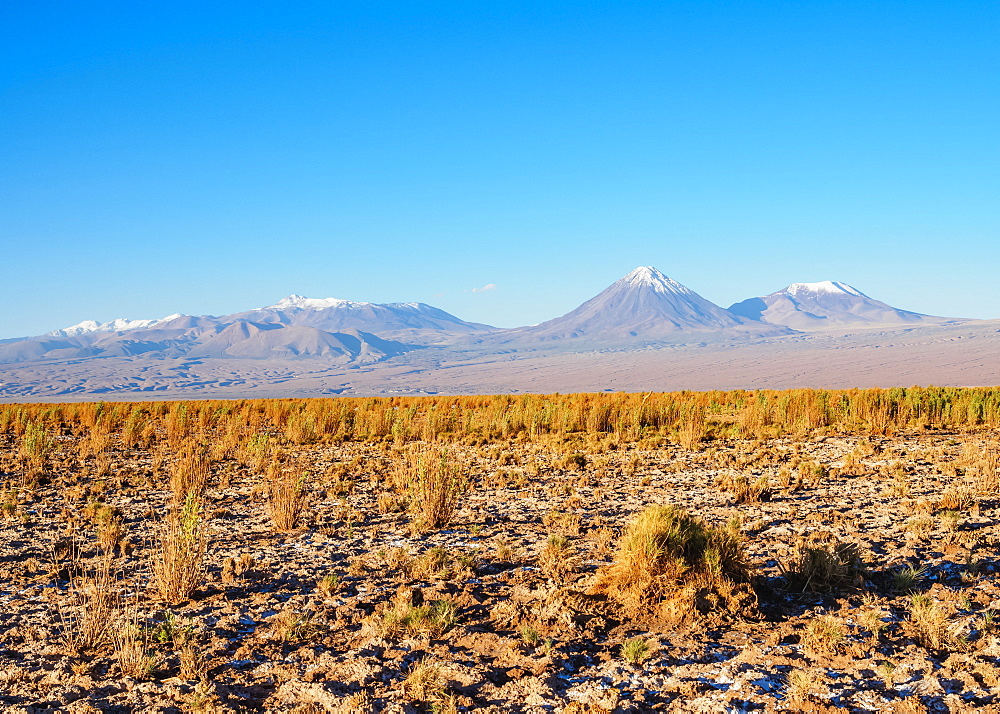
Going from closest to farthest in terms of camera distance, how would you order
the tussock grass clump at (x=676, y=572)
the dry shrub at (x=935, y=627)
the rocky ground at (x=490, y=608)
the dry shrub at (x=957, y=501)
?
the rocky ground at (x=490, y=608)
the dry shrub at (x=935, y=627)
the tussock grass clump at (x=676, y=572)
the dry shrub at (x=957, y=501)

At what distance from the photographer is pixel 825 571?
5.89 m

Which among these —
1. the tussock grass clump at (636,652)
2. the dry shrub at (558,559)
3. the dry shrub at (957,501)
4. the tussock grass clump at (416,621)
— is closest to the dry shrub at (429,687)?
the tussock grass clump at (416,621)

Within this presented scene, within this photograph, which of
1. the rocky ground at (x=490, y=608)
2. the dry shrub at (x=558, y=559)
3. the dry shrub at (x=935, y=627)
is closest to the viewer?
the rocky ground at (x=490, y=608)

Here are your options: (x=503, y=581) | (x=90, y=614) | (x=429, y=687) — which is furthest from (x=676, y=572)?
(x=90, y=614)

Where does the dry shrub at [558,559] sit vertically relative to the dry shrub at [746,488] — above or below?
below

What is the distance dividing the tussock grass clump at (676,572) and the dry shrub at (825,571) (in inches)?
21.5

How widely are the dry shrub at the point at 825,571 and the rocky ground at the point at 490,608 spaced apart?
0.03 metres

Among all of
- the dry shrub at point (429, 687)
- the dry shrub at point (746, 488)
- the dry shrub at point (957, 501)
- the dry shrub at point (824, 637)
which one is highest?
the dry shrub at point (957, 501)

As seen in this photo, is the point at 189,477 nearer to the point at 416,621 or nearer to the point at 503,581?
the point at 503,581

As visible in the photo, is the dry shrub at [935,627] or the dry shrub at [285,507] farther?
the dry shrub at [285,507]

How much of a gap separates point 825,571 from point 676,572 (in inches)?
57.7

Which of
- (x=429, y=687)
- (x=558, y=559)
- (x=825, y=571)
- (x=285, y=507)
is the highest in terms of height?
(x=285, y=507)

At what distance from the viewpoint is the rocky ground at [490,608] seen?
4234mm

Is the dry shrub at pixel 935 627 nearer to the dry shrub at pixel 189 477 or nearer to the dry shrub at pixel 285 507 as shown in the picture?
the dry shrub at pixel 285 507
